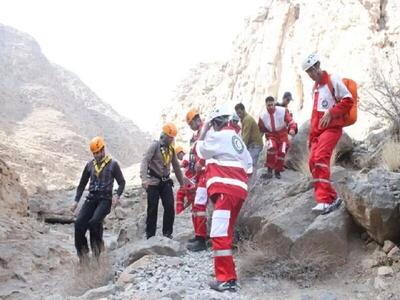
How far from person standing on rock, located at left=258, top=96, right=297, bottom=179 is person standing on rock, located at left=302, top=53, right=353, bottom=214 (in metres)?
2.45

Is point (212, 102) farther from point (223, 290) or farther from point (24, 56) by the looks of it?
point (223, 290)

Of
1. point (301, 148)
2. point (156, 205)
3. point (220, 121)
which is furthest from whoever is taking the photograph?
point (301, 148)

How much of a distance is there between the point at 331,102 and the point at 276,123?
260cm

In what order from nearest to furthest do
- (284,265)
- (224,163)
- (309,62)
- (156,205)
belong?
1. (224,163)
2. (284,265)
3. (309,62)
4. (156,205)

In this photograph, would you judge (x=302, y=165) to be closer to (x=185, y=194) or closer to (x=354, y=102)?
(x=185, y=194)

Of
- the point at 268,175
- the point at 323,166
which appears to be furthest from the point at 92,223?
the point at 323,166

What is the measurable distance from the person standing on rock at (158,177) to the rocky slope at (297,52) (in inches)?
559

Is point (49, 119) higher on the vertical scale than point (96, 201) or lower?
higher

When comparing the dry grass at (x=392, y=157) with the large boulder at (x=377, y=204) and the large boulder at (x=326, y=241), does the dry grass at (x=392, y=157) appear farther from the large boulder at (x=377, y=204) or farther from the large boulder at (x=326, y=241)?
the large boulder at (x=326, y=241)

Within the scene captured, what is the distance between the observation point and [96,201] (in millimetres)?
7336

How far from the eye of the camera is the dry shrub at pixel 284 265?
5348 millimetres

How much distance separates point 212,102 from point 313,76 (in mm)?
34115

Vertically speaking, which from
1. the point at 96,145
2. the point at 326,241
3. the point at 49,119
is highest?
the point at 49,119

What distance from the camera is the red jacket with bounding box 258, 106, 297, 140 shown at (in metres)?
8.73
